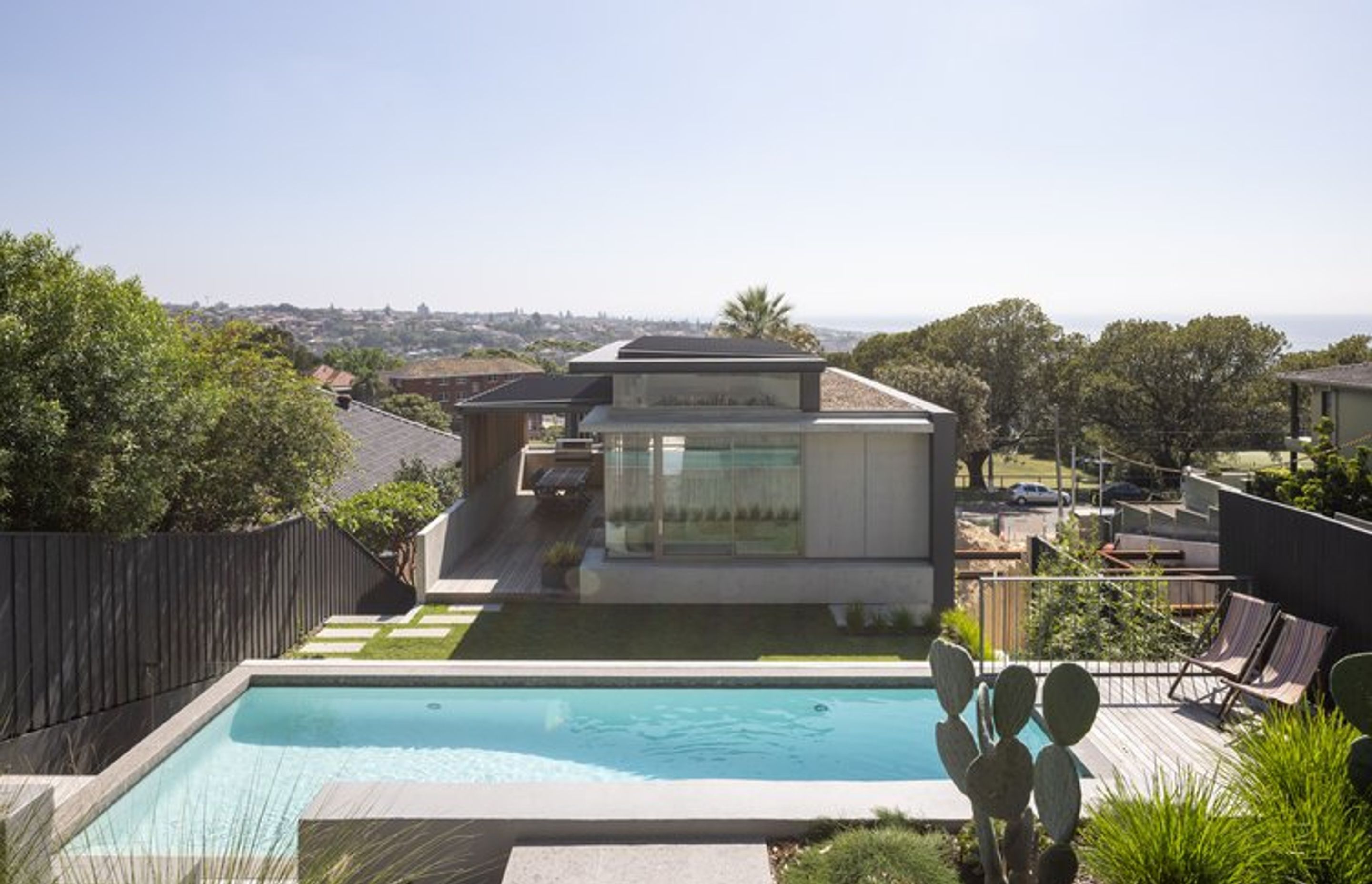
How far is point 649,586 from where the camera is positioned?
16.4m

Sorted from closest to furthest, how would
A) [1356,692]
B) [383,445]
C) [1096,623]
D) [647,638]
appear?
[1356,692]
[1096,623]
[647,638]
[383,445]

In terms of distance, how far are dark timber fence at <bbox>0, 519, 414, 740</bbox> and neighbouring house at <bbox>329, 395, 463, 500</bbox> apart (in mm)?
13906

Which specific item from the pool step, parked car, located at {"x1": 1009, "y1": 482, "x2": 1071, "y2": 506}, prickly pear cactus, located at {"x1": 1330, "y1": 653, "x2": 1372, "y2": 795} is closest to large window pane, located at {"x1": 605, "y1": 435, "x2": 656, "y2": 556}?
the pool step

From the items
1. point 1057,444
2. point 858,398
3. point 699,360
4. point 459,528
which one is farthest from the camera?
point 1057,444

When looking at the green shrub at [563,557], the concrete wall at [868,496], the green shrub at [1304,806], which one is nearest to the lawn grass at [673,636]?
the green shrub at [563,557]

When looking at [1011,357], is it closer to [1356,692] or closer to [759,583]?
[759,583]

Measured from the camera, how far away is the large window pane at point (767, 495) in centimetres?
1650

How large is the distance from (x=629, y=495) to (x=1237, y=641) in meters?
9.07

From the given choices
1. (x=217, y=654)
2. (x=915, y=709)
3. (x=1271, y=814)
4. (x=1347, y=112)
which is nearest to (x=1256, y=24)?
(x=1347, y=112)

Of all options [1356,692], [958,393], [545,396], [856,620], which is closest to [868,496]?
[856,620]

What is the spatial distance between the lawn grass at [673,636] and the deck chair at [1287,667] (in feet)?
15.4

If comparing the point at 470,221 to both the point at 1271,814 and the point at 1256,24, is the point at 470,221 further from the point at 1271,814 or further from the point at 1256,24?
the point at 1271,814

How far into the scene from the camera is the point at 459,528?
→ 18.9 meters

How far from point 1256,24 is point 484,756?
15.5 meters
